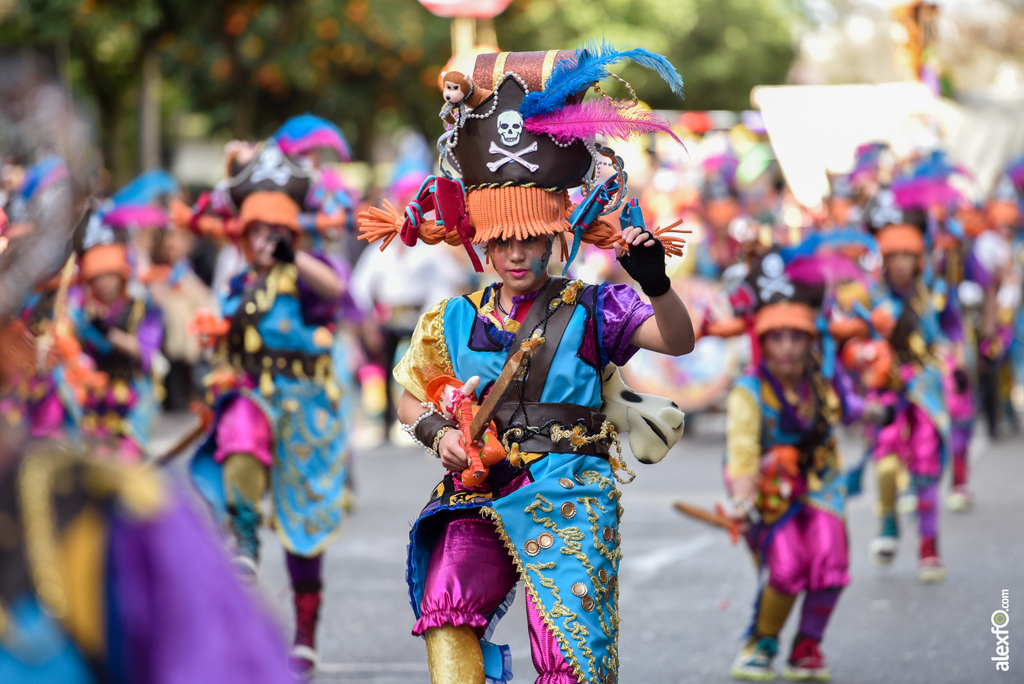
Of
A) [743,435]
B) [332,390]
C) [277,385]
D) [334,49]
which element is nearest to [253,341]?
[277,385]

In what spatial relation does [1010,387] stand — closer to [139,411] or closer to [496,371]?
[139,411]

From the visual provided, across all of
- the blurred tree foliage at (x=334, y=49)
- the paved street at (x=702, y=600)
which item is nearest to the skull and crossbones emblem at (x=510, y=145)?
the paved street at (x=702, y=600)

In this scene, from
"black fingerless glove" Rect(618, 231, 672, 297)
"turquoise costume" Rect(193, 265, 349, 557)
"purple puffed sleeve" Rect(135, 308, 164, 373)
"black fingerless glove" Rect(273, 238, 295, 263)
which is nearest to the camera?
"black fingerless glove" Rect(618, 231, 672, 297)

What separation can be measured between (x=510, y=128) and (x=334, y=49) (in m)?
19.0

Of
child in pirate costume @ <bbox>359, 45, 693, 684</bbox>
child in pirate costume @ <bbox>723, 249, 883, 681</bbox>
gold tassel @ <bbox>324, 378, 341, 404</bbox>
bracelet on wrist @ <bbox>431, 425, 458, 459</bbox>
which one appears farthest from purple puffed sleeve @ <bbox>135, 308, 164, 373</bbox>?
bracelet on wrist @ <bbox>431, 425, 458, 459</bbox>

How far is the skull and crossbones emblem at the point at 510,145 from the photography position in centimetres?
406

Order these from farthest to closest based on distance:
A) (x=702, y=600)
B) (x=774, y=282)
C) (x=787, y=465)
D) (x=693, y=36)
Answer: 1. (x=693, y=36)
2. (x=702, y=600)
3. (x=774, y=282)
4. (x=787, y=465)

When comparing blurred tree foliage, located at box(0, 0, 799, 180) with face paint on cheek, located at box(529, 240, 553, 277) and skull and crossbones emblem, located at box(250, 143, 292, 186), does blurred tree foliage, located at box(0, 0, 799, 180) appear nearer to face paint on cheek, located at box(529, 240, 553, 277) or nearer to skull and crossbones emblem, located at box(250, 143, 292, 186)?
skull and crossbones emblem, located at box(250, 143, 292, 186)

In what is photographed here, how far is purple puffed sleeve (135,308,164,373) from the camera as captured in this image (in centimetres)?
825

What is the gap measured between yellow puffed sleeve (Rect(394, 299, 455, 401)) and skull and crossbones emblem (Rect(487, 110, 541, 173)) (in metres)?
0.45

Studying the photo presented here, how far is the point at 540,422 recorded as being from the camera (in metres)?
3.93

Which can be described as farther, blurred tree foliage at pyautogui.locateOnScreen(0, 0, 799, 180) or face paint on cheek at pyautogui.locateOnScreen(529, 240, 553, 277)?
blurred tree foliage at pyautogui.locateOnScreen(0, 0, 799, 180)

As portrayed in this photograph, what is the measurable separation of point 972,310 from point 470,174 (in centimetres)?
882

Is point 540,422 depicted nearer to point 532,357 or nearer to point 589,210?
point 532,357
